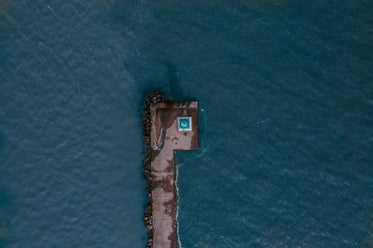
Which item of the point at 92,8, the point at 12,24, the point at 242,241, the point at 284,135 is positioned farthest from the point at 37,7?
the point at 242,241

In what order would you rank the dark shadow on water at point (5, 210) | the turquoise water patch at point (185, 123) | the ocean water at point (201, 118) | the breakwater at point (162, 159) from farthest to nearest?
1. the dark shadow on water at point (5, 210)
2. the breakwater at point (162, 159)
3. the turquoise water patch at point (185, 123)
4. the ocean water at point (201, 118)

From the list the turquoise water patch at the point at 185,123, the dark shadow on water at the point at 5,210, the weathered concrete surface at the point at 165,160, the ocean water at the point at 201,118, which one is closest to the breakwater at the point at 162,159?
the weathered concrete surface at the point at 165,160

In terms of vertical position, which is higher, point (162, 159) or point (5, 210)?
point (162, 159)

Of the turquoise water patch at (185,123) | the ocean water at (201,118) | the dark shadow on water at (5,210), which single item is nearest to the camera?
the ocean water at (201,118)

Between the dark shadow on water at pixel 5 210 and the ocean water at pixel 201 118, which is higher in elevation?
the ocean water at pixel 201 118

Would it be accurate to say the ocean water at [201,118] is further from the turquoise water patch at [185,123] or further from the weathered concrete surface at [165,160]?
the turquoise water patch at [185,123]

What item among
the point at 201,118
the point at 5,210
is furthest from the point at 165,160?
the point at 5,210

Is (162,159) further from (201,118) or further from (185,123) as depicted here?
(201,118)
